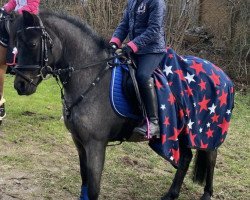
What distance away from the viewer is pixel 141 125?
4.00 metres

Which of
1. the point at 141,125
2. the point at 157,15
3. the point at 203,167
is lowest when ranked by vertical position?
the point at 203,167

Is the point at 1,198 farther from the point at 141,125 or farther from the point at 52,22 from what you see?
the point at 52,22

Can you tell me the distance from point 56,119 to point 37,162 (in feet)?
6.20

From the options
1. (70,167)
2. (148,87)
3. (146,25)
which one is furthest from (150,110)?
(70,167)

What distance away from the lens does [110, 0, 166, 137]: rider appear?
3855 millimetres

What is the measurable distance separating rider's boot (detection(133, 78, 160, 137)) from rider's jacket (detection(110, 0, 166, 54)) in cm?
32

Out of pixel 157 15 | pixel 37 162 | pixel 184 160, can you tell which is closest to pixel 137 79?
pixel 157 15

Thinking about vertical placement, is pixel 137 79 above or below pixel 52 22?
below

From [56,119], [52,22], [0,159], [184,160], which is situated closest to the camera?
[52,22]

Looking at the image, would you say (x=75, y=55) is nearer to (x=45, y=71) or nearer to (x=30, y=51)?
(x=45, y=71)

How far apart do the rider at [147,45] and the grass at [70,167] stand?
1269 mm

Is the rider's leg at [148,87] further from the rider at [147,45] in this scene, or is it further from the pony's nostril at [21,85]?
the pony's nostril at [21,85]

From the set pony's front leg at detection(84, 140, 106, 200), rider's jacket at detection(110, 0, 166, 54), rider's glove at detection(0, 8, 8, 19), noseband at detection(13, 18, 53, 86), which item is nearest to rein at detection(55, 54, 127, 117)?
noseband at detection(13, 18, 53, 86)

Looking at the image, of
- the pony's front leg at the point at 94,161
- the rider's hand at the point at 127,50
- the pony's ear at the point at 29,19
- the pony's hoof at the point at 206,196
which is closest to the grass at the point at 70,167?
the pony's hoof at the point at 206,196
